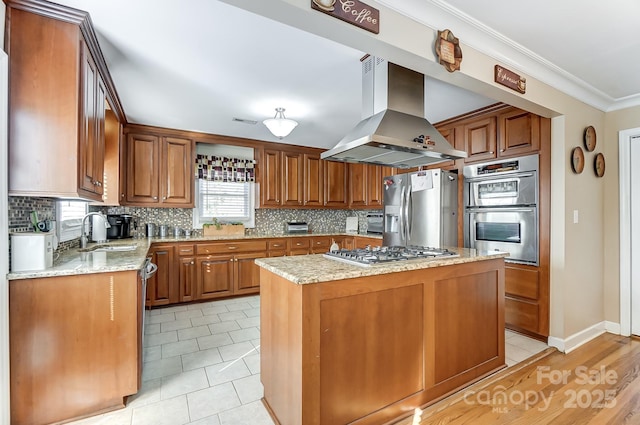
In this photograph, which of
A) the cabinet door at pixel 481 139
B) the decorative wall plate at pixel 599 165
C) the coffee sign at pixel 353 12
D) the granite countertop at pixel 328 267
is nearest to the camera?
the coffee sign at pixel 353 12

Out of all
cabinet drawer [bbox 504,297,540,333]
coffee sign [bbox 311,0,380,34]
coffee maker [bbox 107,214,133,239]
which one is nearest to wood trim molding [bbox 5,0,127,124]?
coffee sign [bbox 311,0,380,34]

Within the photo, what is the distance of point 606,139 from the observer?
3.20 meters

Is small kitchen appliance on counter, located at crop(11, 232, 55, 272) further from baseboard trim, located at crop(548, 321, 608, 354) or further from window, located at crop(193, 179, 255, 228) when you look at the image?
baseboard trim, located at crop(548, 321, 608, 354)

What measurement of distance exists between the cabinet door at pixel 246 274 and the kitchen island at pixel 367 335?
2.49 meters

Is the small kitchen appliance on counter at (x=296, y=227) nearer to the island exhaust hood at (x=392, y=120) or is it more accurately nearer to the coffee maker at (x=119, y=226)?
the coffee maker at (x=119, y=226)

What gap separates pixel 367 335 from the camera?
65.4 inches

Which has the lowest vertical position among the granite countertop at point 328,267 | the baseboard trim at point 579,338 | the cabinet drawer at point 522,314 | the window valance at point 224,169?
the baseboard trim at point 579,338

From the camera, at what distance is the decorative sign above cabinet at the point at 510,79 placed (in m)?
2.08

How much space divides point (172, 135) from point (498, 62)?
386cm

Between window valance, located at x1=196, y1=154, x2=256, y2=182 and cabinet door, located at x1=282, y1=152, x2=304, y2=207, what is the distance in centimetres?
51

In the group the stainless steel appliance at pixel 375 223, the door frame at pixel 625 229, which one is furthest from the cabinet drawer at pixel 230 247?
the door frame at pixel 625 229

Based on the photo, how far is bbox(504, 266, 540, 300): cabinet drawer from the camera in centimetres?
291

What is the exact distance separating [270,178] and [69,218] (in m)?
2.63

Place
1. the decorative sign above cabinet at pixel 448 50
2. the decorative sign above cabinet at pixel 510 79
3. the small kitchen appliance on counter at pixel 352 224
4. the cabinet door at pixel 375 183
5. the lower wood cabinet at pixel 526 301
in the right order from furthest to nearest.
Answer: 1. the small kitchen appliance on counter at pixel 352 224
2. the cabinet door at pixel 375 183
3. the lower wood cabinet at pixel 526 301
4. the decorative sign above cabinet at pixel 510 79
5. the decorative sign above cabinet at pixel 448 50
